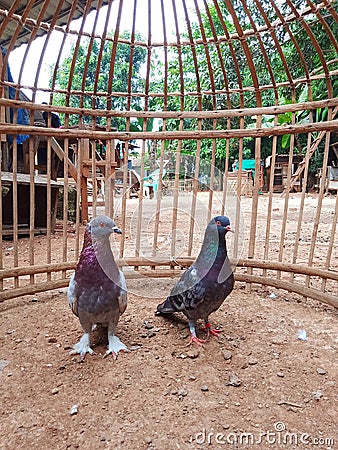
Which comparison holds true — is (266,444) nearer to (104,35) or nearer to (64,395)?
(64,395)

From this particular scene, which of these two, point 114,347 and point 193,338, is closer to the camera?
point 114,347

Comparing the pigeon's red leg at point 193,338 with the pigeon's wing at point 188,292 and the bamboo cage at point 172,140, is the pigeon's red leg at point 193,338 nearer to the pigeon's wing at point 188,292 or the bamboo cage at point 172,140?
the pigeon's wing at point 188,292

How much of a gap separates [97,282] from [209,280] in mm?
711

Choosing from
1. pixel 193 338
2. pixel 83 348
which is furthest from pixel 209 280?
pixel 83 348

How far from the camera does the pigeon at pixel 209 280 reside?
7.02 feet

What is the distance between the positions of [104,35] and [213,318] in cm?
274

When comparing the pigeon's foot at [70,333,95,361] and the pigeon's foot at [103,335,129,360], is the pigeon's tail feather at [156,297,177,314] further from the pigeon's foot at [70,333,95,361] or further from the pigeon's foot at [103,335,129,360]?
the pigeon's foot at [70,333,95,361]

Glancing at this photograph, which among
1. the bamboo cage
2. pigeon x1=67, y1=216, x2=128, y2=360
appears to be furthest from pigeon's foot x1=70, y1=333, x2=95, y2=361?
the bamboo cage

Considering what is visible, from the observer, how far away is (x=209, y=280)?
2.14 m

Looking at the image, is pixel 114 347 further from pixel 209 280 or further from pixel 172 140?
pixel 172 140

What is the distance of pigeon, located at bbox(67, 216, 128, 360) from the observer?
196cm

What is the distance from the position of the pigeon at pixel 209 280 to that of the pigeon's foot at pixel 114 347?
17.9 inches

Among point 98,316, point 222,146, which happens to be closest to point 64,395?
point 98,316

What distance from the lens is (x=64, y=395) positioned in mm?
1729
